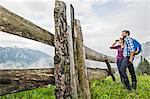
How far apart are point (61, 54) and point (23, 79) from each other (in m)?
1.08

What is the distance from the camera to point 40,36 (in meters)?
4.77

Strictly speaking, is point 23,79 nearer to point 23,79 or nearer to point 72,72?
point 23,79

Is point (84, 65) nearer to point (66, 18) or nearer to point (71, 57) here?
point (71, 57)

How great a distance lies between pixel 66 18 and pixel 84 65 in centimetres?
128

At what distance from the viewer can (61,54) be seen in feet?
17.2

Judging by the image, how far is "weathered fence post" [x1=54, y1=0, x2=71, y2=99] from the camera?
5.21 m

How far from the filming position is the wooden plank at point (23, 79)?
3.89 m

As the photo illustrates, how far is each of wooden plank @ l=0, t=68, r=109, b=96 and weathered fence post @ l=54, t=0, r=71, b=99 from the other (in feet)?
0.38

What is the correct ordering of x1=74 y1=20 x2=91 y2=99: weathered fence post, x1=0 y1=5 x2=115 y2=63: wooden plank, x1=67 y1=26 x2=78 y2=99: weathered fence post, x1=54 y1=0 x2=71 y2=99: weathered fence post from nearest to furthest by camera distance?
x1=0 y1=5 x2=115 y2=63: wooden plank → x1=54 y1=0 x2=71 y2=99: weathered fence post → x1=67 y1=26 x2=78 y2=99: weathered fence post → x1=74 y1=20 x2=91 y2=99: weathered fence post

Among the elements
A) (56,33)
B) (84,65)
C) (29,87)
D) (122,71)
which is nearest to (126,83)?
(122,71)

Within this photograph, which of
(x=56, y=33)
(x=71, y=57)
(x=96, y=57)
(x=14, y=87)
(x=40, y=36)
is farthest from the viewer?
(x=96, y=57)

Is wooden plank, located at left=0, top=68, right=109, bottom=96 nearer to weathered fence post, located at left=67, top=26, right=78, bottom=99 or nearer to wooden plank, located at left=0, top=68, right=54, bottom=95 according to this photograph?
wooden plank, located at left=0, top=68, right=54, bottom=95

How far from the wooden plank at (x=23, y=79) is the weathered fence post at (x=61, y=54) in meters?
0.11

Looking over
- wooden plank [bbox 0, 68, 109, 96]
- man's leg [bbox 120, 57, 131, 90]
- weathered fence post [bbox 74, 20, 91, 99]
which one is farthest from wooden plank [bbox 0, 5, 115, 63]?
man's leg [bbox 120, 57, 131, 90]
